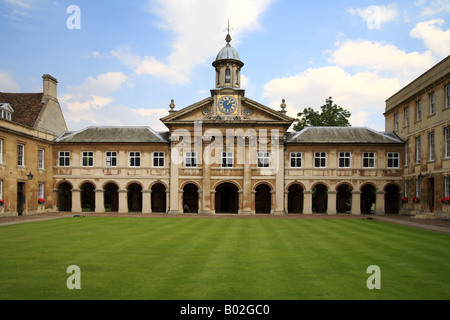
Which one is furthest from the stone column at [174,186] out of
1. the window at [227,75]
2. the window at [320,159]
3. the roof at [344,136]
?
the window at [320,159]

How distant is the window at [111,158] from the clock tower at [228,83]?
1218 centimetres

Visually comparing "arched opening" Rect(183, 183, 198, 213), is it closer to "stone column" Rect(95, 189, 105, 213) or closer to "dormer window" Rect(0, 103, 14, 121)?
"stone column" Rect(95, 189, 105, 213)

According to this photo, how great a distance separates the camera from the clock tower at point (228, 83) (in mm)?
39031

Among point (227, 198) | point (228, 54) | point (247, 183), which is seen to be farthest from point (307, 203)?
point (228, 54)

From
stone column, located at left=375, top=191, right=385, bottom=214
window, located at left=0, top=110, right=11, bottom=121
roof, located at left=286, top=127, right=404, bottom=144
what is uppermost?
window, located at left=0, top=110, right=11, bottom=121

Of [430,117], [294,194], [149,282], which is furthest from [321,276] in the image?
[294,194]

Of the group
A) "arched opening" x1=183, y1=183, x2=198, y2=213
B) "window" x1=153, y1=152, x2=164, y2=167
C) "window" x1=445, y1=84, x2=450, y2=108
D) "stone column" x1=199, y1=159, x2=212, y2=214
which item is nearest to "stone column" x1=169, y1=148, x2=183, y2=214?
"window" x1=153, y1=152, x2=164, y2=167

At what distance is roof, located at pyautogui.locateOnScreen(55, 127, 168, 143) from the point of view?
40469 mm

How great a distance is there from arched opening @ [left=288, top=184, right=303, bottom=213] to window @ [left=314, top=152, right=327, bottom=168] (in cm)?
485

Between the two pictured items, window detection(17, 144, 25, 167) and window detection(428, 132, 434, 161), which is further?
window detection(17, 144, 25, 167)

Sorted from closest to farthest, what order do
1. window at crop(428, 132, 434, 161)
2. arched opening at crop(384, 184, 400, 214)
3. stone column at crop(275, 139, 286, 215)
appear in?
window at crop(428, 132, 434, 161)
stone column at crop(275, 139, 286, 215)
arched opening at crop(384, 184, 400, 214)

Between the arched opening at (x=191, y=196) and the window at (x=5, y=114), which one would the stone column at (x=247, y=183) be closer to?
the arched opening at (x=191, y=196)

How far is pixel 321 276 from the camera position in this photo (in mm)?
10758

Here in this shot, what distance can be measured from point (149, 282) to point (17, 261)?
5649mm
